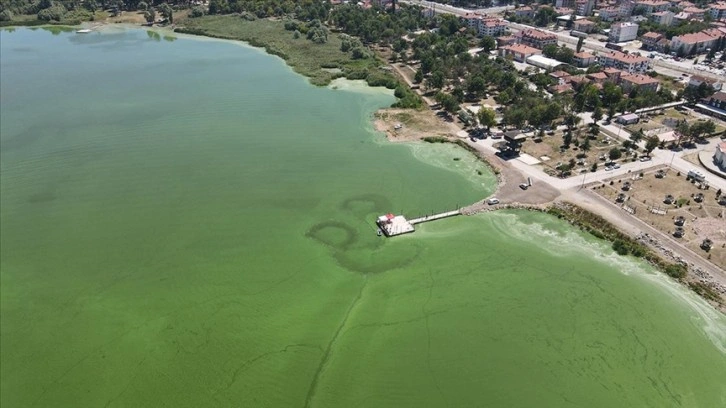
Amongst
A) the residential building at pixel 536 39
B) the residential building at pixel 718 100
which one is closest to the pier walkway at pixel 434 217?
the residential building at pixel 718 100

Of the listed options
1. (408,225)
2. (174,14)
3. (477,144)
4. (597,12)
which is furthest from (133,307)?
(597,12)

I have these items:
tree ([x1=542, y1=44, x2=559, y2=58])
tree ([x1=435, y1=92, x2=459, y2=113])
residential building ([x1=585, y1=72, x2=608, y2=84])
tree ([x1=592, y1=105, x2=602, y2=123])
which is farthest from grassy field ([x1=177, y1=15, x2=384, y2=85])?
tree ([x1=592, y1=105, x2=602, y2=123])

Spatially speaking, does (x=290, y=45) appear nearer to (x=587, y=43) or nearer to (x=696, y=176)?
(x=587, y=43)

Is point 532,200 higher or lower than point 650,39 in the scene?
lower

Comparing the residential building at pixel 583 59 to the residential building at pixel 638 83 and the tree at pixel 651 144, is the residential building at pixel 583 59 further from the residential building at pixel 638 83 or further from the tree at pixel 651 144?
the tree at pixel 651 144

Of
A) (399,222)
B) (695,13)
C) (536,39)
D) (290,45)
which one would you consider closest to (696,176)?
(399,222)

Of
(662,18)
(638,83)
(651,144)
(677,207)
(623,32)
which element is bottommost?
(677,207)

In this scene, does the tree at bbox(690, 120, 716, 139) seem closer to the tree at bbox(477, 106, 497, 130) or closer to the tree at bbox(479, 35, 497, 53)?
the tree at bbox(477, 106, 497, 130)

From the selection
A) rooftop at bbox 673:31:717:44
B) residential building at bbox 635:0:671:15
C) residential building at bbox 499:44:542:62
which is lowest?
residential building at bbox 499:44:542:62
